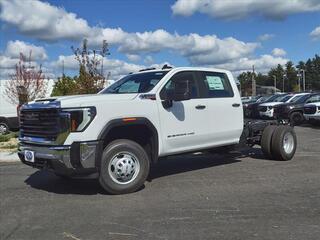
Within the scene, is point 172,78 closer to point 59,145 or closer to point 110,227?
point 59,145

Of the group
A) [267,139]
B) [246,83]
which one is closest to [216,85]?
[267,139]

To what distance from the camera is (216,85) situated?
948 cm

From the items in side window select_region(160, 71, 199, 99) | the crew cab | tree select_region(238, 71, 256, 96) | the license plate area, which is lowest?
the license plate area

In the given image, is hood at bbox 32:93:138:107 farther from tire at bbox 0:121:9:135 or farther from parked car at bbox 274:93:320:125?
tire at bbox 0:121:9:135

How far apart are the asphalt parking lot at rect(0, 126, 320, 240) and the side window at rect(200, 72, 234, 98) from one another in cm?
153

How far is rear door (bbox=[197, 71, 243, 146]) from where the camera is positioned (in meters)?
9.16

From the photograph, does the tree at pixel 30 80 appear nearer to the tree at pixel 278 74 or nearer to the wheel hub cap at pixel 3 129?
the wheel hub cap at pixel 3 129

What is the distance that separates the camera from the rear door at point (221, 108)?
9156 mm

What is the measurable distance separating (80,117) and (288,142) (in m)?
5.69

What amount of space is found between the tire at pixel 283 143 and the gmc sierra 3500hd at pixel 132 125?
116 cm

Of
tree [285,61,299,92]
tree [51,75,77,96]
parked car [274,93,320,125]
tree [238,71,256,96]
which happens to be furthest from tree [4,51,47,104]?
tree [285,61,299,92]

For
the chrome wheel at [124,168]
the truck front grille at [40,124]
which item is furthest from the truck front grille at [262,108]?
the truck front grille at [40,124]

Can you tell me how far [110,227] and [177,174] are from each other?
377 cm

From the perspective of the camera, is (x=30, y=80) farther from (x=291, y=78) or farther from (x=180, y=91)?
(x=291, y=78)
